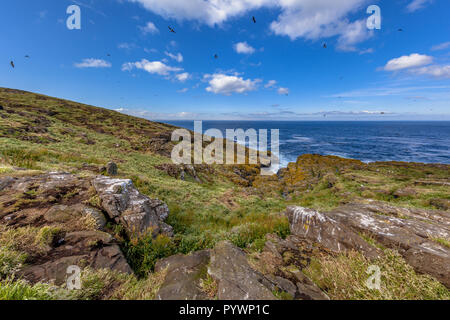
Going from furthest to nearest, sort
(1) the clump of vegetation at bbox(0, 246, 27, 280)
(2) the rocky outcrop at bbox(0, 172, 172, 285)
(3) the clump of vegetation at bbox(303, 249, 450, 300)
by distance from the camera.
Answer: (2) the rocky outcrop at bbox(0, 172, 172, 285) < (3) the clump of vegetation at bbox(303, 249, 450, 300) < (1) the clump of vegetation at bbox(0, 246, 27, 280)

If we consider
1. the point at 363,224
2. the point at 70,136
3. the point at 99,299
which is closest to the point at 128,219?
the point at 99,299

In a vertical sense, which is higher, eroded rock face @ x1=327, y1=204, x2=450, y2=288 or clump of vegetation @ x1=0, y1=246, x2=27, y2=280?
clump of vegetation @ x1=0, y1=246, x2=27, y2=280

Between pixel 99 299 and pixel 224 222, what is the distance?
22.4ft

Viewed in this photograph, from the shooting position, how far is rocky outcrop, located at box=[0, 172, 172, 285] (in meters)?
3.72

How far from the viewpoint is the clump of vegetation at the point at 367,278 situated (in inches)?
130

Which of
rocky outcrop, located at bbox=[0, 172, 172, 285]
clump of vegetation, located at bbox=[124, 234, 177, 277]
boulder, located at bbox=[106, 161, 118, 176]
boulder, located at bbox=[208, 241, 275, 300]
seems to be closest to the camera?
boulder, located at bbox=[208, 241, 275, 300]

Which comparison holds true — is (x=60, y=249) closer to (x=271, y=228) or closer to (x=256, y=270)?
(x=256, y=270)

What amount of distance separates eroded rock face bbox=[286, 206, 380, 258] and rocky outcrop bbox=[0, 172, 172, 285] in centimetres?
504

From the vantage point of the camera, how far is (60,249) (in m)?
4.01

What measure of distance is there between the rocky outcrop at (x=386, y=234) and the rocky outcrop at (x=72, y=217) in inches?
210

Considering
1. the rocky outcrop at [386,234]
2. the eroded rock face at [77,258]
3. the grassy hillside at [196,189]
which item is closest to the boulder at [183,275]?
the grassy hillside at [196,189]

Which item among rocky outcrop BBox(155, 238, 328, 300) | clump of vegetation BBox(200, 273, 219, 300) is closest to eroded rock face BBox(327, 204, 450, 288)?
rocky outcrop BBox(155, 238, 328, 300)

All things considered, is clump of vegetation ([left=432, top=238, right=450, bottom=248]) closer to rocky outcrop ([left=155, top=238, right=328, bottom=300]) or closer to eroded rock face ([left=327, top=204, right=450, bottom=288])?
eroded rock face ([left=327, top=204, right=450, bottom=288])

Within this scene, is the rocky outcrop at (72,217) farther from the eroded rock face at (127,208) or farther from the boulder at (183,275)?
the boulder at (183,275)
